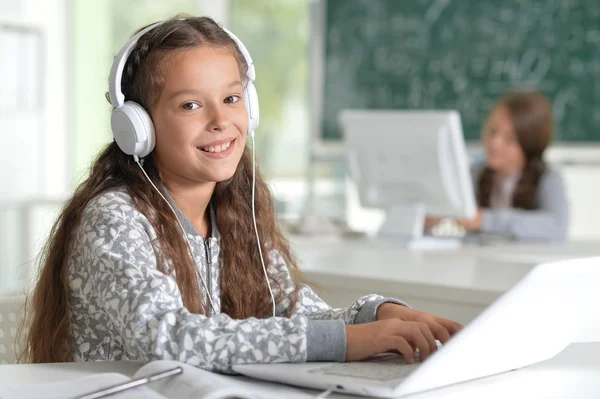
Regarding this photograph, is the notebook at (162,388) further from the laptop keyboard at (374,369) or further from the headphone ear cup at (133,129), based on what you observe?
the headphone ear cup at (133,129)

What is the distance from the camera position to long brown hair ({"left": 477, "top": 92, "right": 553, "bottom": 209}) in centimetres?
349

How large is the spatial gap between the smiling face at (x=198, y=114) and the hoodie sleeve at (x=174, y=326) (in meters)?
0.19

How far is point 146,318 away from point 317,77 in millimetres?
4143

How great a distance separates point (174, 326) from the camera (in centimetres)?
108

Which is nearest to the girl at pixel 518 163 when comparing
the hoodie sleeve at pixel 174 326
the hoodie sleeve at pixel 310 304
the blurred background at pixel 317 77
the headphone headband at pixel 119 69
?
the blurred background at pixel 317 77

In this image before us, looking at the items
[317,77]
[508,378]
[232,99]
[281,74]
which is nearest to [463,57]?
[317,77]

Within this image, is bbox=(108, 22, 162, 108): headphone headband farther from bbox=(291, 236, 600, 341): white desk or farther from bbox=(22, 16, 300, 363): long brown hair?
bbox=(291, 236, 600, 341): white desk

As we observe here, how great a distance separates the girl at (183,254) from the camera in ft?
3.59

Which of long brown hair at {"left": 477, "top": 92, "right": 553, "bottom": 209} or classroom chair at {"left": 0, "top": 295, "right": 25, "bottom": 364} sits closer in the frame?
classroom chair at {"left": 0, "top": 295, "right": 25, "bottom": 364}

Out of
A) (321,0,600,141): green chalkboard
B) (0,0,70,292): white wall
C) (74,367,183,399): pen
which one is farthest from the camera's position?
(0,0,70,292): white wall

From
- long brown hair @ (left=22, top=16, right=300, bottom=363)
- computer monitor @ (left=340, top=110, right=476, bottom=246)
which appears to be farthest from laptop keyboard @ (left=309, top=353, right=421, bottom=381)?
computer monitor @ (left=340, top=110, right=476, bottom=246)

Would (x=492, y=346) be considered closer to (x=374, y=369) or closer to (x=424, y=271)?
(x=374, y=369)

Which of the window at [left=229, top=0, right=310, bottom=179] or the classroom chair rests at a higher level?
the window at [left=229, top=0, right=310, bottom=179]

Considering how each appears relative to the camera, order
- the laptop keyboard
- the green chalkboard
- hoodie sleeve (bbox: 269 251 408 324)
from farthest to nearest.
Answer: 1. the green chalkboard
2. hoodie sleeve (bbox: 269 251 408 324)
3. the laptop keyboard
